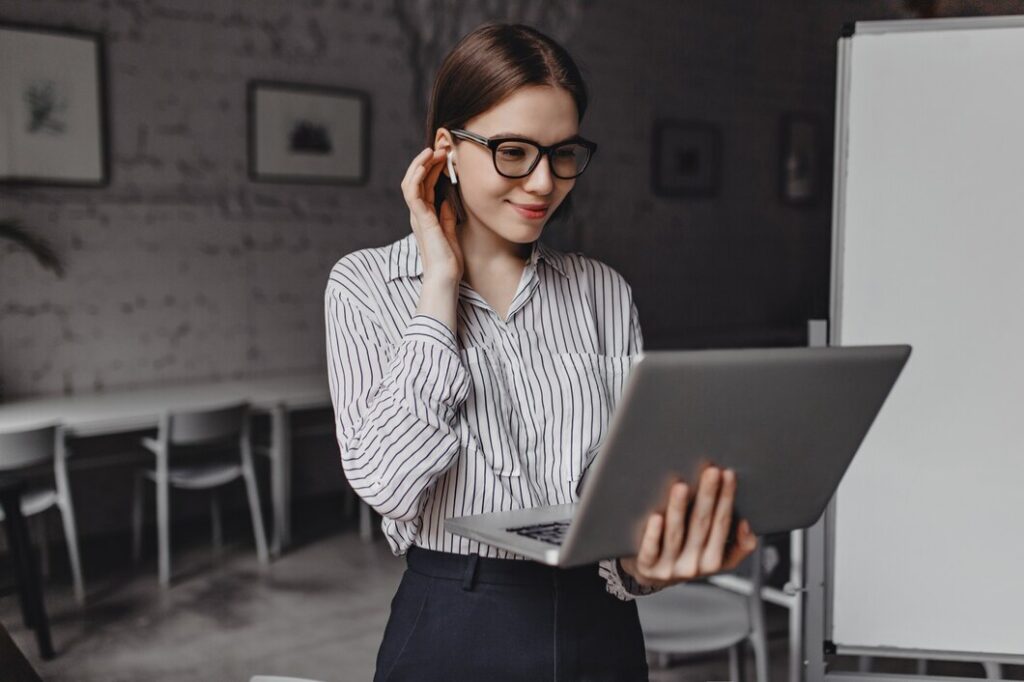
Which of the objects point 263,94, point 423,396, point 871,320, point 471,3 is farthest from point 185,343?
point 423,396

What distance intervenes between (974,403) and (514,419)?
3.51 feet

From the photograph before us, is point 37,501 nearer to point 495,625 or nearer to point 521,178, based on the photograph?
point 495,625

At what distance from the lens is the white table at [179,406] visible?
155 inches

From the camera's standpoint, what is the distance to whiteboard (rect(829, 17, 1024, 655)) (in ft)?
5.87

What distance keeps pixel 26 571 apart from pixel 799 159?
603cm

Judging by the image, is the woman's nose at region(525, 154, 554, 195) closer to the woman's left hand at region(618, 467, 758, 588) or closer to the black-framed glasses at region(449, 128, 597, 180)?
the black-framed glasses at region(449, 128, 597, 180)

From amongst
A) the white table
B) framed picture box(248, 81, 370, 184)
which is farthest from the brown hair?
framed picture box(248, 81, 370, 184)

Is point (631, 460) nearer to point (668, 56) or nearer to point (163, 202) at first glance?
point (163, 202)

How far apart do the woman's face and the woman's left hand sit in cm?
37

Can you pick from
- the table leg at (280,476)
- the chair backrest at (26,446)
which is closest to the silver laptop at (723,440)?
the chair backrest at (26,446)

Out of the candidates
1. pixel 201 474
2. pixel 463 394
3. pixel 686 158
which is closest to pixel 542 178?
pixel 463 394

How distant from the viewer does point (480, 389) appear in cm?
114

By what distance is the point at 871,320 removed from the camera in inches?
72.9

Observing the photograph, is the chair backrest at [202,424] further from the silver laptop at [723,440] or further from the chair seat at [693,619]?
the silver laptop at [723,440]
